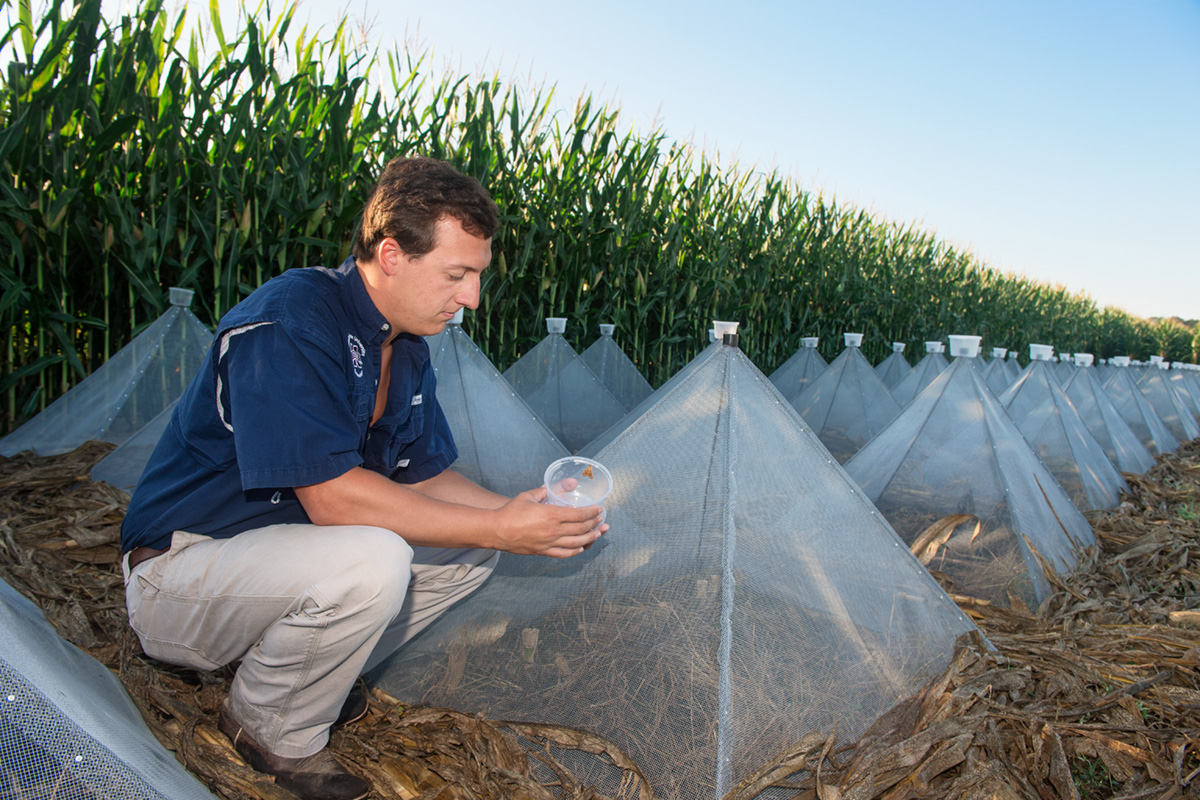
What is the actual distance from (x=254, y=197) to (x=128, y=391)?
1.12 metres

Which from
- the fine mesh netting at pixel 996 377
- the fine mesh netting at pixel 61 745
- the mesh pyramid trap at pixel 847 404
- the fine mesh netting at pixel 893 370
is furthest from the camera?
the fine mesh netting at pixel 893 370

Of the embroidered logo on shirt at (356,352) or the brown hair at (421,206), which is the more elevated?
the brown hair at (421,206)

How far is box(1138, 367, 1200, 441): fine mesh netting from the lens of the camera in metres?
6.54

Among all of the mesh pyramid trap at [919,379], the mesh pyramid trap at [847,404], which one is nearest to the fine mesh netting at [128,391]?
the mesh pyramid trap at [847,404]

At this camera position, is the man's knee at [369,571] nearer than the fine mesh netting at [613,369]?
Yes

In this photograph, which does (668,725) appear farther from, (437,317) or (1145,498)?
(1145,498)

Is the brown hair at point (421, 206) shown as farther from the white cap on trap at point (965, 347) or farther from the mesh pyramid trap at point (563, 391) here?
the mesh pyramid trap at point (563, 391)

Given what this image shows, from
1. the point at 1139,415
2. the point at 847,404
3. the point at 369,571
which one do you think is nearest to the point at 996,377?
the point at 1139,415

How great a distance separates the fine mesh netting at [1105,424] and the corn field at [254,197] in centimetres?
254

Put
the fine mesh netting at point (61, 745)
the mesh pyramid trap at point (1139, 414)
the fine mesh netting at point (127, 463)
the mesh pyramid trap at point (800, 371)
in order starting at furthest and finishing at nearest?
the mesh pyramid trap at point (1139, 414) → the mesh pyramid trap at point (800, 371) → the fine mesh netting at point (127, 463) → the fine mesh netting at point (61, 745)

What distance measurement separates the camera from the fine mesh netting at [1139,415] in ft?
17.5

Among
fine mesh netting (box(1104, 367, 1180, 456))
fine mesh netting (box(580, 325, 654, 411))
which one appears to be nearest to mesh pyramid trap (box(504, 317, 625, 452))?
fine mesh netting (box(580, 325, 654, 411))

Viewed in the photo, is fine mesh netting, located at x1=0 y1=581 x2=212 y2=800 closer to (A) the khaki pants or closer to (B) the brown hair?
(A) the khaki pants

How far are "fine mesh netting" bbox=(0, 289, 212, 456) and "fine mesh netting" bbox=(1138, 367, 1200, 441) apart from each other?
7.78 metres
